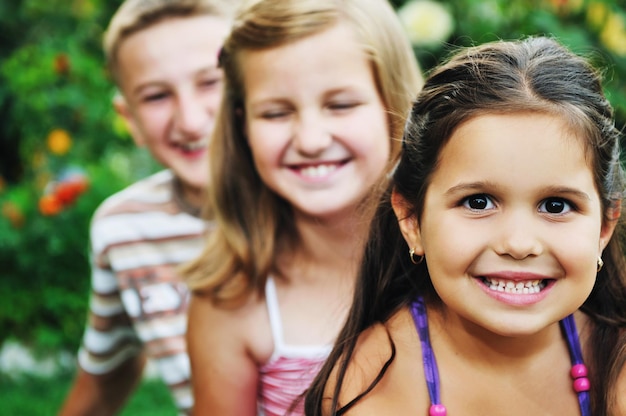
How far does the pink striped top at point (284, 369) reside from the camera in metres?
2.46

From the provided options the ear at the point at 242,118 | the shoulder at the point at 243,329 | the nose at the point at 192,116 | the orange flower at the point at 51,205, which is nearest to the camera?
the shoulder at the point at 243,329

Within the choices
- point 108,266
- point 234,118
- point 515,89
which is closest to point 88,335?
point 108,266

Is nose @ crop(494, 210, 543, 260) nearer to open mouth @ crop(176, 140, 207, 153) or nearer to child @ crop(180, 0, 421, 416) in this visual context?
child @ crop(180, 0, 421, 416)

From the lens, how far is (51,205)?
4594mm

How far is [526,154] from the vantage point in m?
1.62

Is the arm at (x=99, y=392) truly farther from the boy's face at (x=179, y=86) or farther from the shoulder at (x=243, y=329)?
the shoulder at (x=243, y=329)

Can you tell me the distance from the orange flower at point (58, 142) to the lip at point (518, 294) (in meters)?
3.56

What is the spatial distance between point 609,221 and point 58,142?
11.8 feet

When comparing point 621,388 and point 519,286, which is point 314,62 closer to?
point 519,286

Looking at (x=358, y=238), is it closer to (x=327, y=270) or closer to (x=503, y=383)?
(x=327, y=270)

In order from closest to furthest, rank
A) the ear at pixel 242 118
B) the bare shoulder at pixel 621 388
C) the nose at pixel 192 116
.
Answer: the bare shoulder at pixel 621 388 → the ear at pixel 242 118 → the nose at pixel 192 116

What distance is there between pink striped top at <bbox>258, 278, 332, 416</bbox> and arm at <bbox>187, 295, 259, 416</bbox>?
46mm

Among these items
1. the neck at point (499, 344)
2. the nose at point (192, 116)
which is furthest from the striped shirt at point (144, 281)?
the neck at point (499, 344)

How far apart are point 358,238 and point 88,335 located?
1.33 meters
